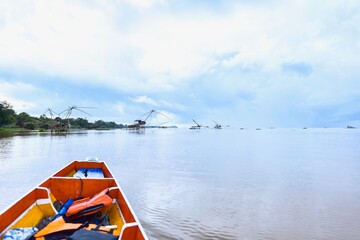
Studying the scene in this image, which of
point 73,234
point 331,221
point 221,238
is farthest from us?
point 331,221

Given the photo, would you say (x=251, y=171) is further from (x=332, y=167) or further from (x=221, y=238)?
(x=221, y=238)

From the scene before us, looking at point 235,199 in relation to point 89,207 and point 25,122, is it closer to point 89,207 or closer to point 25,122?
point 89,207

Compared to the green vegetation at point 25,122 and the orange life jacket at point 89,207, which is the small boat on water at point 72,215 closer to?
the orange life jacket at point 89,207

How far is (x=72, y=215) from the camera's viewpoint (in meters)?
Answer: 3.92

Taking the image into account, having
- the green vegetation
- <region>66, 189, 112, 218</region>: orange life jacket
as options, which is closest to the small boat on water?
<region>66, 189, 112, 218</region>: orange life jacket

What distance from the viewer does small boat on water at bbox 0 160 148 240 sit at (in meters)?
3.15

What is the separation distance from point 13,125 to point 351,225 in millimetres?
71870

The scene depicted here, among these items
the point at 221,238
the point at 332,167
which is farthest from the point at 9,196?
the point at 332,167

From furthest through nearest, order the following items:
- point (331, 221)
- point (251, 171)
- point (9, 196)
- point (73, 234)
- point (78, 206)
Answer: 1. point (251, 171)
2. point (9, 196)
3. point (331, 221)
4. point (78, 206)
5. point (73, 234)

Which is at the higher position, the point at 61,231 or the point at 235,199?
the point at 61,231

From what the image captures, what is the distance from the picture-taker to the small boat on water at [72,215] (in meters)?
3.15

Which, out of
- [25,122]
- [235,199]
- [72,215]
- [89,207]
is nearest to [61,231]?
[72,215]

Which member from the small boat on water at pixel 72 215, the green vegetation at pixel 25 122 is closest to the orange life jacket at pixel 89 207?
the small boat on water at pixel 72 215

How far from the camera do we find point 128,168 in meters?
13.2
